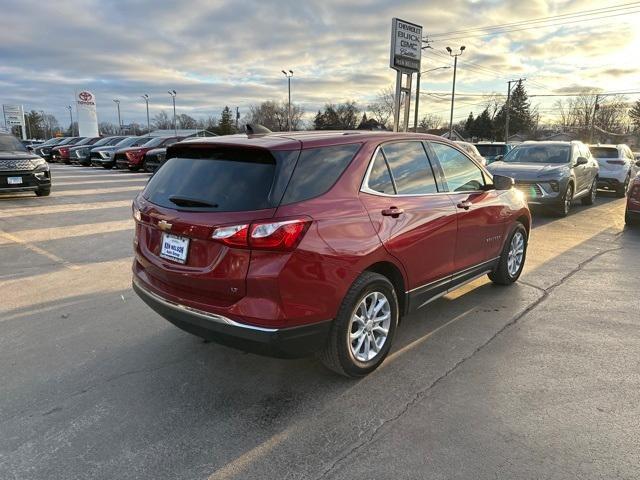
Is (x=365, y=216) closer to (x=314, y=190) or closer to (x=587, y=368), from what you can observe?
(x=314, y=190)

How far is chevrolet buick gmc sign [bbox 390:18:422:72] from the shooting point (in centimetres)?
1360

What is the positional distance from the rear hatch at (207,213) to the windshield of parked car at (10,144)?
11.2 m

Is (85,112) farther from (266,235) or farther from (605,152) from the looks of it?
(266,235)

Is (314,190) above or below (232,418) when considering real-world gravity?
above

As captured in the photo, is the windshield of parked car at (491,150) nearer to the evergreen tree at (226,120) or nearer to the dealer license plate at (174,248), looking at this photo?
the dealer license plate at (174,248)

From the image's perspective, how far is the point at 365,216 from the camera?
10.9ft

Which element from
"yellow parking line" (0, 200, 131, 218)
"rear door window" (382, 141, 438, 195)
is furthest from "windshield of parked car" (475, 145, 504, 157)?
"rear door window" (382, 141, 438, 195)

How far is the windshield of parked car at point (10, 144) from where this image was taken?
12.4 m

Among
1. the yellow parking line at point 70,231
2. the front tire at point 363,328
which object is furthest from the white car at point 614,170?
the front tire at point 363,328

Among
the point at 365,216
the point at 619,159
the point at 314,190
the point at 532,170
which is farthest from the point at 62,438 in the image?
the point at 619,159

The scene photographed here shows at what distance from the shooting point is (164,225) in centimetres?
328

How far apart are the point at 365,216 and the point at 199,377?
65.7 inches

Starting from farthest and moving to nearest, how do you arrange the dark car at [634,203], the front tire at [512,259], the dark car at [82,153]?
1. the dark car at [82,153]
2. the dark car at [634,203]
3. the front tire at [512,259]

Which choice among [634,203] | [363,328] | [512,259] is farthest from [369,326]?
[634,203]
